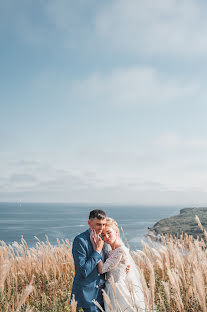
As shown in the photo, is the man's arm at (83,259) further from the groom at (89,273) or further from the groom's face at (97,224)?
the groom's face at (97,224)

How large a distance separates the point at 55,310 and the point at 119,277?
4.05ft

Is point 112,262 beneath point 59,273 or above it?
above

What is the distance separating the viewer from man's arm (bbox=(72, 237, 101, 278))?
3488 mm

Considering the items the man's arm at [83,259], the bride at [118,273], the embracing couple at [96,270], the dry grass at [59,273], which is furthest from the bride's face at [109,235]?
the dry grass at [59,273]

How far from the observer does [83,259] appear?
3596mm

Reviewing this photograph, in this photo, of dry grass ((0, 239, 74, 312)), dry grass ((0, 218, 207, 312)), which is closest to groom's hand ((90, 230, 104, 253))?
dry grass ((0, 218, 207, 312))

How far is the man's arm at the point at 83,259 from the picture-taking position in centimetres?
349

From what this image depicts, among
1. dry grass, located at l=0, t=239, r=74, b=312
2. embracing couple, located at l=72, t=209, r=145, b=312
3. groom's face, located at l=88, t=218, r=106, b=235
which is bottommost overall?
dry grass, located at l=0, t=239, r=74, b=312

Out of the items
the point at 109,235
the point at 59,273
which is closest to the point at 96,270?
the point at 109,235

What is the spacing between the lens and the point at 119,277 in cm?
362

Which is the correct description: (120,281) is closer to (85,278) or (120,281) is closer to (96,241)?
(85,278)

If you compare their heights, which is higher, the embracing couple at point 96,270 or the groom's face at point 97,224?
the groom's face at point 97,224

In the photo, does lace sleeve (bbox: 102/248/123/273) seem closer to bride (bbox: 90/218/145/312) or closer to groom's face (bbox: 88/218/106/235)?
bride (bbox: 90/218/145/312)

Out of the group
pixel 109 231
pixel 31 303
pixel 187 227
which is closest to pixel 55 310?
pixel 31 303
